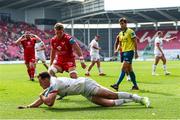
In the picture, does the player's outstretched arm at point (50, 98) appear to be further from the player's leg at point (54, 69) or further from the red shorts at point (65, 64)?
the red shorts at point (65, 64)

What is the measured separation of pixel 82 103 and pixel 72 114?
6.38ft

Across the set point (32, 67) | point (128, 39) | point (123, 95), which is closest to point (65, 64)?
point (123, 95)

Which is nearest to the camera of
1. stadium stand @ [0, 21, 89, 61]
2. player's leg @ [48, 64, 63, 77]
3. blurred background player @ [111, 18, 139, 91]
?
player's leg @ [48, 64, 63, 77]

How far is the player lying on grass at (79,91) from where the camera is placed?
9.84 metres

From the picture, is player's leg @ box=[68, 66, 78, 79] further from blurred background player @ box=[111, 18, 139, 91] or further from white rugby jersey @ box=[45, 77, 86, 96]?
blurred background player @ box=[111, 18, 139, 91]

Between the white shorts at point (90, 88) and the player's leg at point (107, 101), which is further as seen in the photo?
the player's leg at point (107, 101)

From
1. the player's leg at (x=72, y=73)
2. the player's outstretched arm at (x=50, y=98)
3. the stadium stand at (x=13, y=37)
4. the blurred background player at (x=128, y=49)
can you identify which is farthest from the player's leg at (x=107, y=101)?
the stadium stand at (x=13, y=37)

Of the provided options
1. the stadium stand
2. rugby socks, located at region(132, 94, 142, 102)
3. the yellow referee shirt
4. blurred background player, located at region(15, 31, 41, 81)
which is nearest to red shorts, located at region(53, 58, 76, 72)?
the yellow referee shirt

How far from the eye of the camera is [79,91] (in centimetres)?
1003

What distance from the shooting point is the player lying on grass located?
32.3 feet

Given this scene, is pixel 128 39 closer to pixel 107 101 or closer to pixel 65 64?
pixel 65 64

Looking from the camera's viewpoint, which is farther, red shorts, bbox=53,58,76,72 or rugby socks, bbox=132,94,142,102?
red shorts, bbox=53,58,76,72

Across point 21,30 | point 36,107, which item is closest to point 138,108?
point 36,107

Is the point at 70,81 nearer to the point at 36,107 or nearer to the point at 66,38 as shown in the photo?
the point at 36,107
